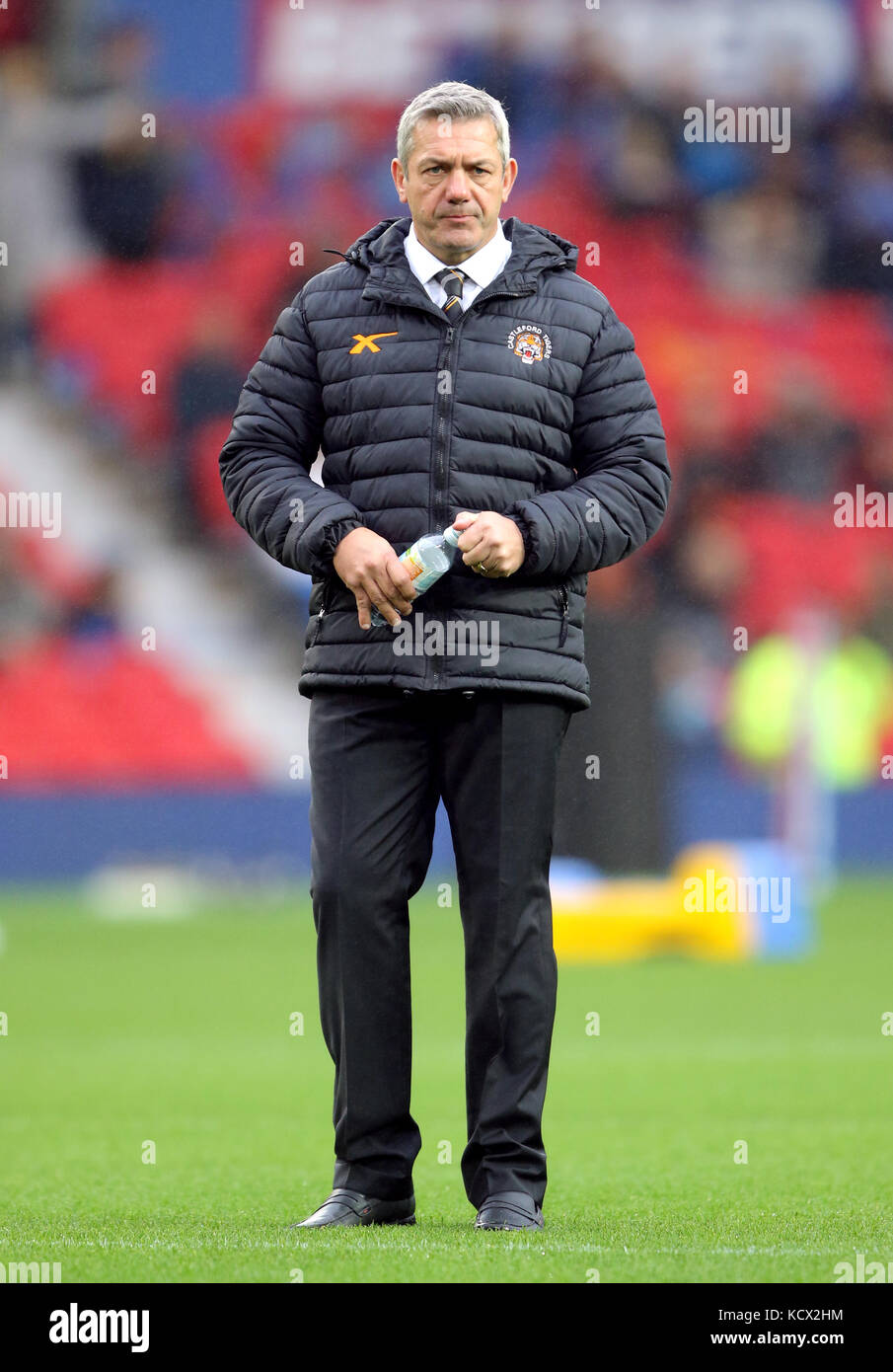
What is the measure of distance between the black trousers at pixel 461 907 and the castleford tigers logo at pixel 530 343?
0.51 m

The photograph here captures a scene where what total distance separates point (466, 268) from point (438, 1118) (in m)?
2.42

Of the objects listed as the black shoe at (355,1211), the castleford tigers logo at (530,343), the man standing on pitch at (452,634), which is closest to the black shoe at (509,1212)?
the man standing on pitch at (452,634)

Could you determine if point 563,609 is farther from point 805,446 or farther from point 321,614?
point 805,446

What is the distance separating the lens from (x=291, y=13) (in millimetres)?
15688

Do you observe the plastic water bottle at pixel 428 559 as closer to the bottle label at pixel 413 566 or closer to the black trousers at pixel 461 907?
the bottle label at pixel 413 566

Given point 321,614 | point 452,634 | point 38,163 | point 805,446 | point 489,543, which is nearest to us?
point 489,543

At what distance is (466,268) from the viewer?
3.28m

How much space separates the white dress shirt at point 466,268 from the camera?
3.29 meters

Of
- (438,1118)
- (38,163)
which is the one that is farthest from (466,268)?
(38,163)

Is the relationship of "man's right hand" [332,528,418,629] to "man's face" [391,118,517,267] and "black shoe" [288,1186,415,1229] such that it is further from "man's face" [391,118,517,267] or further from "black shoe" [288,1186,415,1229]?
"black shoe" [288,1186,415,1229]

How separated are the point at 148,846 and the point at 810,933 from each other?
17.7ft

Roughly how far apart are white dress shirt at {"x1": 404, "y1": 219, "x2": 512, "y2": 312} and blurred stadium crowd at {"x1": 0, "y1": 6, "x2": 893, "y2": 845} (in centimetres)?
1182

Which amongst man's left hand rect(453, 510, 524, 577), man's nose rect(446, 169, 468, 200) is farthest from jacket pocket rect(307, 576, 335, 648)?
man's nose rect(446, 169, 468, 200)

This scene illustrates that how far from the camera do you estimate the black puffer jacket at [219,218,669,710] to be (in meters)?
3.19
